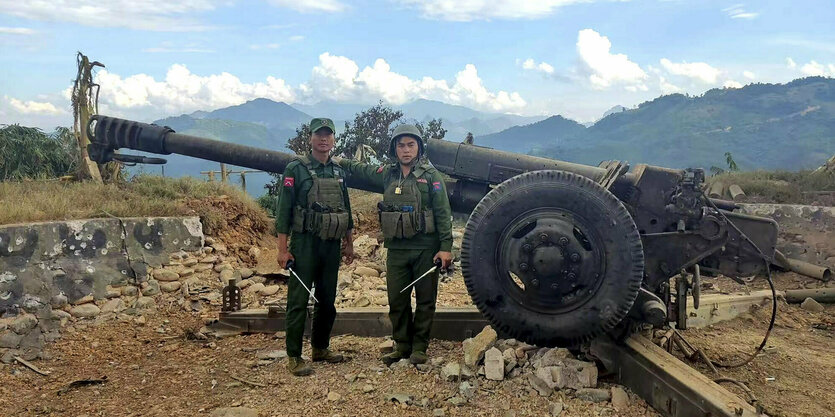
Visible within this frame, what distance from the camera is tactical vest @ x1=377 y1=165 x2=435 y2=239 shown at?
3736 mm

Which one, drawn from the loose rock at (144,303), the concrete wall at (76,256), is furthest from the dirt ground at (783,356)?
the concrete wall at (76,256)

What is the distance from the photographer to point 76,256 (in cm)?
568

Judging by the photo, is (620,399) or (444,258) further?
(444,258)

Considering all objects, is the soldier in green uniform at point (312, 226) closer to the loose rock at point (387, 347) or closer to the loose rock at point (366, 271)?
the loose rock at point (387, 347)

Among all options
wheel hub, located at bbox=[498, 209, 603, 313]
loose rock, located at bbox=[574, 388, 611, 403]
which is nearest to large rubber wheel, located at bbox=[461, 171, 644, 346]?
wheel hub, located at bbox=[498, 209, 603, 313]

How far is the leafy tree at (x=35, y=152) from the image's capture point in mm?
11617

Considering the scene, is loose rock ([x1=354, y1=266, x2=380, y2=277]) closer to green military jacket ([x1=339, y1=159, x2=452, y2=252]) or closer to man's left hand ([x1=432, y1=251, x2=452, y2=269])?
→ green military jacket ([x1=339, y1=159, x2=452, y2=252])

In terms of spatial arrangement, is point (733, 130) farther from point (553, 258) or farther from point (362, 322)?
point (553, 258)

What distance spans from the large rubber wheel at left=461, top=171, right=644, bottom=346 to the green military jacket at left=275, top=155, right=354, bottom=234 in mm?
1263

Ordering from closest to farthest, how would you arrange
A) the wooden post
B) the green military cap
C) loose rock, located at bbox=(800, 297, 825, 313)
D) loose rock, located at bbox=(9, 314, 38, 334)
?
the green military cap → loose rock, located at bbox=(9, 314, 38, 334) → loose rock, located at bbox=(800, 297, 825, 313) → the wooden post

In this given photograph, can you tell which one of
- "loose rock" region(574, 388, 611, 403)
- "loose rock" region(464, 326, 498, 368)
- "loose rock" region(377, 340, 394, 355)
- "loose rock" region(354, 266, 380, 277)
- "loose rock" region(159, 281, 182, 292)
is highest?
"loose rock" region(464, 326, 498, 368)

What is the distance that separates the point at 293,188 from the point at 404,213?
822mm

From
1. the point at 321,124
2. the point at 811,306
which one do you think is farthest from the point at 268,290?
the point at 811,306

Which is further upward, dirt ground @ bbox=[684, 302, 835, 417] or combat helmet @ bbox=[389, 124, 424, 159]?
combat helmet @ bbox=[389, 124, 424, 159]
